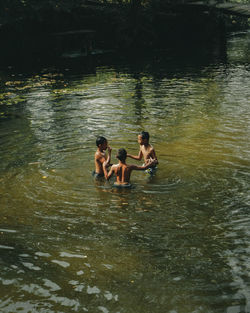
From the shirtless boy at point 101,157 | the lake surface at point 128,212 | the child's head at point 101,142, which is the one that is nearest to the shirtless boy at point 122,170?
the lake surface at point 128,212

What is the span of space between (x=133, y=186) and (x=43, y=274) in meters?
3.34

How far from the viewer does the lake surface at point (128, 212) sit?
4617 millimetres

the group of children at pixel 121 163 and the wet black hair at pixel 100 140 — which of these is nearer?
the group of children at pixel 121 163

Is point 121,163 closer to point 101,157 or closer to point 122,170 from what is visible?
point 122,170

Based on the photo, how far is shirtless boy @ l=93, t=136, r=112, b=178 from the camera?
8102 millimetres

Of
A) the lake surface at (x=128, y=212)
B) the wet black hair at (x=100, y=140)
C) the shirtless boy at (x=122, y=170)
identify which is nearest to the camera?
the lake surface at (x=128, y=212)

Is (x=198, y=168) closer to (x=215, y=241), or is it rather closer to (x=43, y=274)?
(x=215, y=241)

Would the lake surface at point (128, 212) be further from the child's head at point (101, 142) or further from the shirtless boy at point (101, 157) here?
the child's head at point (101, 142)

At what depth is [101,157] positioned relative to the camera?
27.4 feet

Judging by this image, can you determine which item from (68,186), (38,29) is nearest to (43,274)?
(68,186)

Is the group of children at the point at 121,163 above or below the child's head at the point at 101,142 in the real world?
below

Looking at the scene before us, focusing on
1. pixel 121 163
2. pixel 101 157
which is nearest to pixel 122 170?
pixel 121 163

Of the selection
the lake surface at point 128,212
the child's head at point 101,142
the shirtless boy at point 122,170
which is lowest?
the lake surface at point 128,212

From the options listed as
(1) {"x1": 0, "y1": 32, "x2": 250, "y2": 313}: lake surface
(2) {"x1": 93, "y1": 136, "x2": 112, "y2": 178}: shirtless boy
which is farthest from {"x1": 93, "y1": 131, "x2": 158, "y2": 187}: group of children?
(1) {"x1": 0, "y1": 32, "x2": 250, "y2": 313}: lake surface
